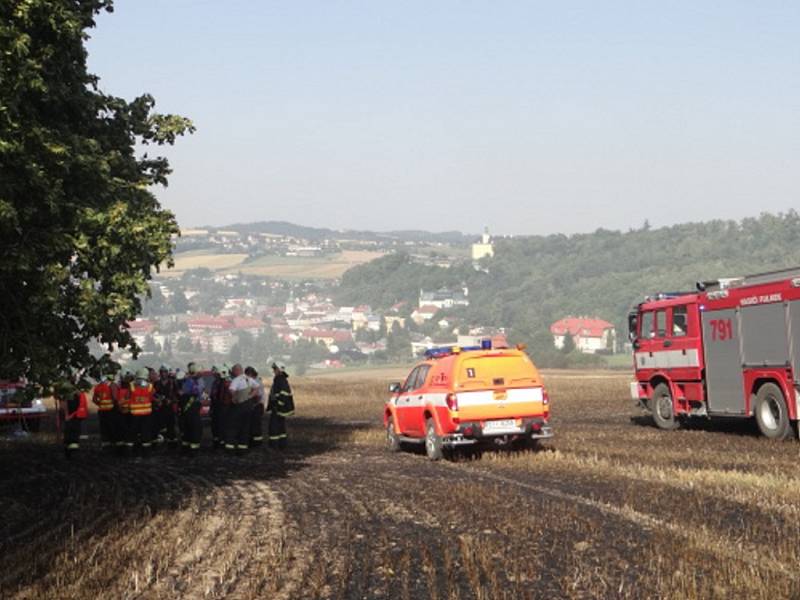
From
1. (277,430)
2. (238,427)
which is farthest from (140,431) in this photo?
(277,430)

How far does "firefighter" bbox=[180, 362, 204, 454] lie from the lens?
22.7m

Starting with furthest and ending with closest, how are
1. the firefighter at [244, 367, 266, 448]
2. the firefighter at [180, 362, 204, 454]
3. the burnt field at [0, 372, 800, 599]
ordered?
the firefighter at [180, 362, 204, 454]
the firefighter at [244, 367, 266, 448]
the burnt field at [0, 372, 800, 599]

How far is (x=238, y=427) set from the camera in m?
21.8

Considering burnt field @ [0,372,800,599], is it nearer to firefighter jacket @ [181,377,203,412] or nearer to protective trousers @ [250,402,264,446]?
protective trousers @ [250,402,264,446]

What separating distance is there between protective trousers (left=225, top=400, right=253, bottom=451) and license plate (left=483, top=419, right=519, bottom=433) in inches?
205

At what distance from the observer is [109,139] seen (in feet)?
69.9

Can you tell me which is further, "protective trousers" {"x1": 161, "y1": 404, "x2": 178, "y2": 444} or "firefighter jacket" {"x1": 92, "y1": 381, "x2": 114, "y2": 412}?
"protective trousers" {"x1": 161, "y1": 404, "x2": 178, "y2": 444}

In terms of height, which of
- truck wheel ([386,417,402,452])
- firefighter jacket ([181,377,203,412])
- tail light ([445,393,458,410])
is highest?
firefighter jacket ([181,377,203,412])

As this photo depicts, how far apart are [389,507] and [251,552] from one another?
299 centimetres

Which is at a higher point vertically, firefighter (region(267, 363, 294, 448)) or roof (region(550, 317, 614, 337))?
roof (region(550, 317, 614, 337))

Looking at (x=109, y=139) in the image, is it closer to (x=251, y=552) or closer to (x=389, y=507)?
(x=389, y=507)

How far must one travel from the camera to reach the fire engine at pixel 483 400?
19000 mm

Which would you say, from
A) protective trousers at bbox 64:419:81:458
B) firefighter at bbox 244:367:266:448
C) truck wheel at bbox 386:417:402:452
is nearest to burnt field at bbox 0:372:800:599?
truck wheel at bbox 386:417:402:452

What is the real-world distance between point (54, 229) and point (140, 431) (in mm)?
9811
